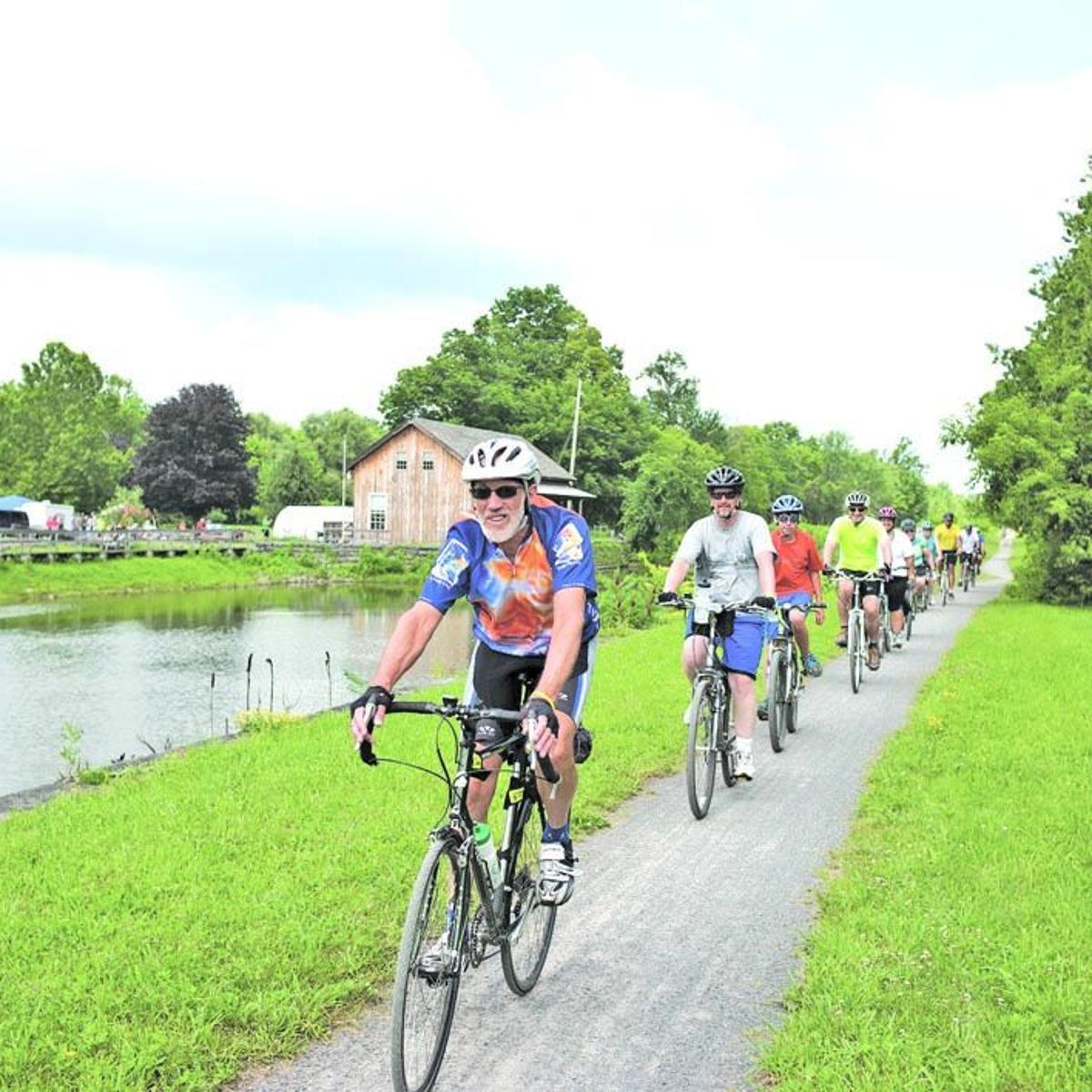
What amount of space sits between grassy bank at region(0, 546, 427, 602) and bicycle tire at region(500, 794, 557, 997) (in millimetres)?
39096

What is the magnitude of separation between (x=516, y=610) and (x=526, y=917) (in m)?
1.22

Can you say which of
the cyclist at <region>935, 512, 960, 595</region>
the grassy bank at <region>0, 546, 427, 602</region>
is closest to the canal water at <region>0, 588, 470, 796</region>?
the grassy bank at <region>0, 546, 427, 602</region>

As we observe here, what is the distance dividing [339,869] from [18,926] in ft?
4.97

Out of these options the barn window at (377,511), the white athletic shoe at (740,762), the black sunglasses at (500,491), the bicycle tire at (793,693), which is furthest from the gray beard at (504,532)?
the barn window at (377,511)

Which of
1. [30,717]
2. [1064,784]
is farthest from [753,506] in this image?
[1064,784]

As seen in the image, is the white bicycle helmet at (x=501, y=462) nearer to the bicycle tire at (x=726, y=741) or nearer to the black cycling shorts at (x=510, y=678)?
the black cycling shorts at (x=510, y=678)

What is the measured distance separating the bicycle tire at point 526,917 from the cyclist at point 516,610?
6 centimetres

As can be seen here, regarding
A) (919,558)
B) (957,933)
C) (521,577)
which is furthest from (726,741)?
(919,558)

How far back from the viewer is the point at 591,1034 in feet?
13.9

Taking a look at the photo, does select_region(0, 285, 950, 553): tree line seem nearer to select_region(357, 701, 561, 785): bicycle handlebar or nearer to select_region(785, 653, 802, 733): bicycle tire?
select_region(785, 653, 802, 733): bicycle tire

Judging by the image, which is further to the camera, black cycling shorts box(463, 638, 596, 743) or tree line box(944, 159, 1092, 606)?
tree line box(944, 159, 1092, 606)

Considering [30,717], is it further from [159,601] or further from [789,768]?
[159,601]

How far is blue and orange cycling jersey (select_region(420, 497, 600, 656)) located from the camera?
424 cm

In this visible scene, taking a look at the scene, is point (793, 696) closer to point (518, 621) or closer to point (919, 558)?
point (518, 621)
